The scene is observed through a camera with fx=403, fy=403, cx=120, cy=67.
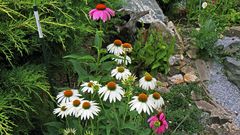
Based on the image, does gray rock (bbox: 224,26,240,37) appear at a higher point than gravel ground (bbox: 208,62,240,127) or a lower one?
higher

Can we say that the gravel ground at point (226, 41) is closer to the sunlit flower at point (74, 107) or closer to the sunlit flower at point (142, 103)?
the sunlit flower at point (142, 103)

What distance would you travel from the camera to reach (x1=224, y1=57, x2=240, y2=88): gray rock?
139 inches

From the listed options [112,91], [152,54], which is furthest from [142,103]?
[152,54]

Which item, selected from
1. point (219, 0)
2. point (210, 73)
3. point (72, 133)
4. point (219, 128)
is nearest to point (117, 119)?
point (72, 133)

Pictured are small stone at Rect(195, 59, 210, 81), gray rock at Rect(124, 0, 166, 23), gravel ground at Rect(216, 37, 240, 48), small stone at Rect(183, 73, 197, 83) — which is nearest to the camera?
small stone at Rect(183, 73, 197, 83)

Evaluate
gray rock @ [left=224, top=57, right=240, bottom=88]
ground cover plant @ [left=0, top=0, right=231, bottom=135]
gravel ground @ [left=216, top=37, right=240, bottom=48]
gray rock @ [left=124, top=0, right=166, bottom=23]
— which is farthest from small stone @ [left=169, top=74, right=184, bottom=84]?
gravel ground @ [left=216, top=37, right=240, bottom=48]

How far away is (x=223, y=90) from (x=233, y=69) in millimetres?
250

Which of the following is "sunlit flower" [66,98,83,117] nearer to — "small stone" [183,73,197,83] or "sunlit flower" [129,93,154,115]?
"sunlit flower" [129,93,154,115]

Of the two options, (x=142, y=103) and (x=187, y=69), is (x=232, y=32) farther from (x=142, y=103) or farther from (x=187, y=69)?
(x=142, y=103)

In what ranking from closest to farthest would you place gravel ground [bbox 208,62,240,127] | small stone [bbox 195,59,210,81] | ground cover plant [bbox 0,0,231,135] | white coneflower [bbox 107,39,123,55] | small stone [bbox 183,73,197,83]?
ground cover plant [bbox 0,0,231,135]
white coneflower [bbox 107,39,123,55]
gravel ground [bbox 208,62,240,127]
small stone [bbox 183,73,197,83]
small stone [bbox 195,59,210,81]

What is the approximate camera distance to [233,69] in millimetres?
3580

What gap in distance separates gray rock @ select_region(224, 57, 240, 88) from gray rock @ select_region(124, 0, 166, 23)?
0.75 m

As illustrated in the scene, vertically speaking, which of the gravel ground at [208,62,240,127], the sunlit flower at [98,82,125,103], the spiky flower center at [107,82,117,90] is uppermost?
the spiky flower center at [107,82,117,90]

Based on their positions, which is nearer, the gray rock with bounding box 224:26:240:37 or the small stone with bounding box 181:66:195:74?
the small stone with bounding box 181:66:195:74
